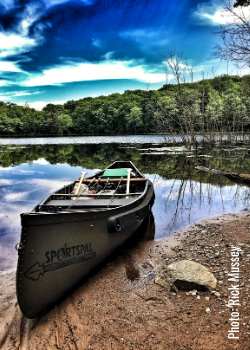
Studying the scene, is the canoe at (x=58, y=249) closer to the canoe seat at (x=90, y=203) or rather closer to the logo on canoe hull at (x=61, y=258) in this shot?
the logo on canoe hull at (x=61, y=258)

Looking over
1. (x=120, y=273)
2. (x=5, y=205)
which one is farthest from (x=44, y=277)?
(x=5, y=205)

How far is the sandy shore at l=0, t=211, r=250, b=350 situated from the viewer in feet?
10.8

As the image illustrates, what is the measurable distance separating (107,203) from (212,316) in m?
3.18

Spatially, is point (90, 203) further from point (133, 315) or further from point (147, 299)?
point (133, 315)

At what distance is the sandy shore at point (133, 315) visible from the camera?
130 inches

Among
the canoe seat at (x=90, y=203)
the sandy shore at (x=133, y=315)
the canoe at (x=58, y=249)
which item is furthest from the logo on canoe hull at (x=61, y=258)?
the canoe seat at (x=90, y=203)

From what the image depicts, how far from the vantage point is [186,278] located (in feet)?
14.0

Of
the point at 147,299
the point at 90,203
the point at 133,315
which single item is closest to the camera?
the point at 133,315

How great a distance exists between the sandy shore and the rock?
11cm

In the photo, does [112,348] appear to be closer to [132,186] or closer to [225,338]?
[225,338]

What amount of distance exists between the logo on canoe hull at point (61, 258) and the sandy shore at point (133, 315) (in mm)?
668

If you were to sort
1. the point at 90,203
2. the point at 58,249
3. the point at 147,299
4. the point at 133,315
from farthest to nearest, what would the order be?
the point at 90,203, the point at 147,299, the point at 58,249, the point at 133,315

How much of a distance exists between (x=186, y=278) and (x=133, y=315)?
1.07m

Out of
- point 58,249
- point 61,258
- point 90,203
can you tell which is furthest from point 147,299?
point 90,203
